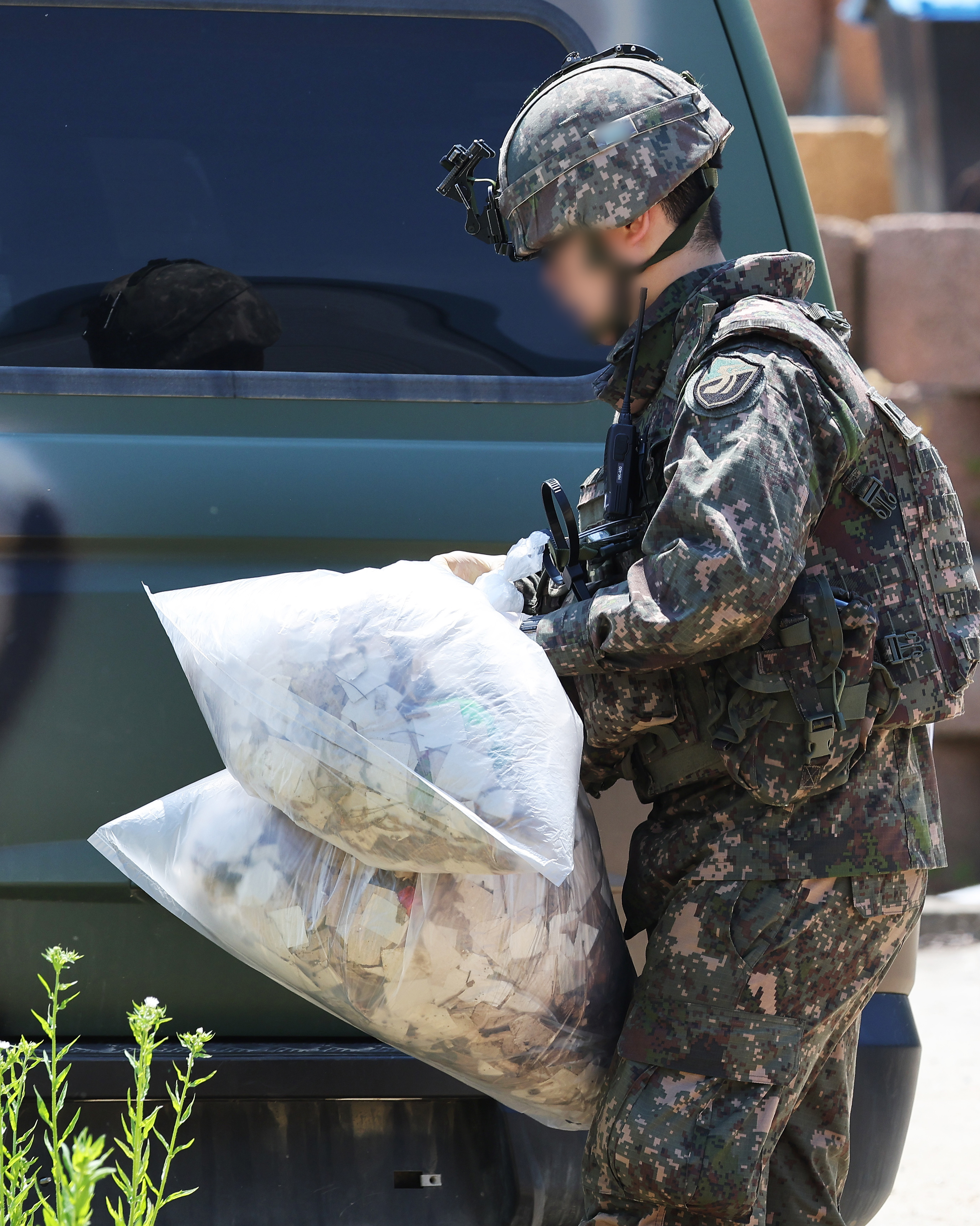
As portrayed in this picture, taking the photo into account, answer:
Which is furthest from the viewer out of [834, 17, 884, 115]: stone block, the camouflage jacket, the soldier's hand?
[834, 17, 884, 115]: stone block

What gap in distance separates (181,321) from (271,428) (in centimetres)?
21

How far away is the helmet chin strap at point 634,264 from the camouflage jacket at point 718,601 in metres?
0.04

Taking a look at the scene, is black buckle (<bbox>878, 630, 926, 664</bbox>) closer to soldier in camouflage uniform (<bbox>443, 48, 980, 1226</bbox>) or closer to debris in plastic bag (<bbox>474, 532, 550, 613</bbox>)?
soldier in camouflage uniform (<bbox>443, 48, 980, 1226</bbox>)

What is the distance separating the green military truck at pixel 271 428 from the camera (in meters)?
1.77

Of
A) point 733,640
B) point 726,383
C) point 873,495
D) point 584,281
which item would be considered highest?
point 584,281

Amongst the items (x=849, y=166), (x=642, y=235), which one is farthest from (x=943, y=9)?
(x=642, y=235)

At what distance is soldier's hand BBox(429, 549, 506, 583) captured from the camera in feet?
5.70

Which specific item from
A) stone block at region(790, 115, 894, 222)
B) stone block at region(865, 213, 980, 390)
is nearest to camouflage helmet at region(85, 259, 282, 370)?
stone block at region(865, 213, 980, 390)

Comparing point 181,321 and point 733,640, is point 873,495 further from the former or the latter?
point 181,321

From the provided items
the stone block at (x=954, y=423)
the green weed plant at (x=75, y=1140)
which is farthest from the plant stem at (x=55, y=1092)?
the stone block at (x=954, y=423)

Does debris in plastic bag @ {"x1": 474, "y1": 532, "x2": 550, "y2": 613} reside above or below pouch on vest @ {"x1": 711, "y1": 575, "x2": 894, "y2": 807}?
above

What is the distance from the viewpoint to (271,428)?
187 cm

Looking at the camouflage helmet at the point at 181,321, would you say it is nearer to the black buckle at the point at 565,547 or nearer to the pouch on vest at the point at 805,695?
the black buckle at the point at 565,547

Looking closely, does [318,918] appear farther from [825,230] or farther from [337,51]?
[825,230]
